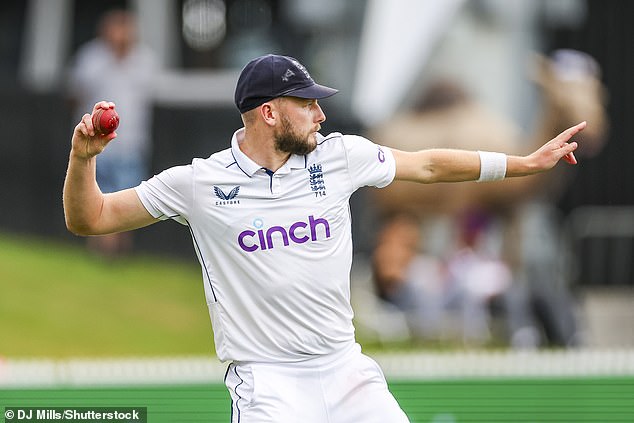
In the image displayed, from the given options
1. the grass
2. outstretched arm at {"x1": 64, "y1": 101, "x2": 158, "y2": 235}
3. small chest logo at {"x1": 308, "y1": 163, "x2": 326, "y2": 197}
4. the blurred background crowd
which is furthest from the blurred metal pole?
small chest logo at {"x1": 308, "y1": 163, "x2": 326, "y2": 197}

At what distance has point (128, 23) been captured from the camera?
520 inches

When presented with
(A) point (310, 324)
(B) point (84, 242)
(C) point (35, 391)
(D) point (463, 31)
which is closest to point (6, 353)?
(B) point (84, 242)

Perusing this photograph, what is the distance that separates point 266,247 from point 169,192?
0.44 meters

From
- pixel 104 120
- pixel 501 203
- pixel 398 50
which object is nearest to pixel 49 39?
pixel 398 50

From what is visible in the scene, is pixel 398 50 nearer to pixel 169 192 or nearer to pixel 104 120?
pixel 169 192

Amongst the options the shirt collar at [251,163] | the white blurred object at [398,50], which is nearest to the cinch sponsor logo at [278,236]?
the shirt collar at [251,163]

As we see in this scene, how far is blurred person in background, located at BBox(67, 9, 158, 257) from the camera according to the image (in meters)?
13.1

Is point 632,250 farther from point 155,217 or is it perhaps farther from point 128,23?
point 155,217

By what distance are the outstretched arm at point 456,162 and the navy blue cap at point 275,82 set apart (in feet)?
1.60

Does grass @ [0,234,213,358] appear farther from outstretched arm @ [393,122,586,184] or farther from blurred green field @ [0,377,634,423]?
outstretched arm @ [393,122,586,184]

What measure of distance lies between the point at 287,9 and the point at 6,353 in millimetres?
7124

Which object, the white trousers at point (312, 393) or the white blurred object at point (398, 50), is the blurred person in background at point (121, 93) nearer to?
the white blurred object at point (398, 50)

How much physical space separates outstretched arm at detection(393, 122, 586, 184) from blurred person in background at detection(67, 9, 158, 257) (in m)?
7.02

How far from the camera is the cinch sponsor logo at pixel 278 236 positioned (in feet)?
19.5
